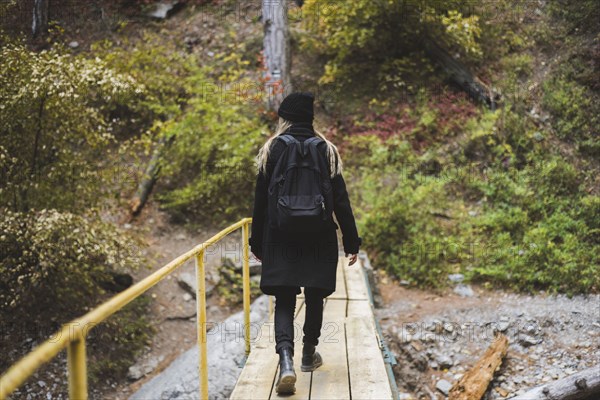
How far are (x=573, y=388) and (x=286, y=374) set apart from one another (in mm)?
2906

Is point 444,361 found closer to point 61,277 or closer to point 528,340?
point 528,340

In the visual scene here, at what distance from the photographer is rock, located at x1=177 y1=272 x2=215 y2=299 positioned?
795 cm

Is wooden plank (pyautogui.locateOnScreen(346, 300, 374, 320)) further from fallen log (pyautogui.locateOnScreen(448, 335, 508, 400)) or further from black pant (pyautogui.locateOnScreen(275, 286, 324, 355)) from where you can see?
Result: black pant (pyautogui.locateOnScreen(275, 286, 324, 355))

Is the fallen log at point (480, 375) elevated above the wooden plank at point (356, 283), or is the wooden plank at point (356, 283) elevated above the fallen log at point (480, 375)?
the wooden plank at point (356, 283)

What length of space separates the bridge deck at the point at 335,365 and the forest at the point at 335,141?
5.56 ft

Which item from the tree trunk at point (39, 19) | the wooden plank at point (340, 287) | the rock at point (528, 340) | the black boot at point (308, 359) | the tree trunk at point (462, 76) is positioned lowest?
the rock at point (528, 340)

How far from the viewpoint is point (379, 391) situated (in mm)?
3291

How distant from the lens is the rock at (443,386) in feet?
16.6

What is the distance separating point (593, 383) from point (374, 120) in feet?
25.4

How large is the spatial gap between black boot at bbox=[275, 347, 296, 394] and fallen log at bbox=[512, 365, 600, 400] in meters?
2.50

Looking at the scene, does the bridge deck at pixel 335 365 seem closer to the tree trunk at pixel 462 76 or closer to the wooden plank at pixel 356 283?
the wooden plank at pixel 356 283

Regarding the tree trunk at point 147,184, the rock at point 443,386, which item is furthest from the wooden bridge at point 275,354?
the tree trunk at point 147,184

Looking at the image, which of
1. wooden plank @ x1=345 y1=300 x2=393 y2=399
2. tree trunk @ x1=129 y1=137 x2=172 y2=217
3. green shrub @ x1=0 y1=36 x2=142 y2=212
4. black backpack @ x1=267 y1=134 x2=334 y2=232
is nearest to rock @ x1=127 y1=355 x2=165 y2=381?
green shrub @ x1=0 y1=36 x2=142 y2=212

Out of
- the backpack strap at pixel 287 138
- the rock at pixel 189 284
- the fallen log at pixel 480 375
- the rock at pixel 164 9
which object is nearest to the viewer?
the backpack strap at pixel 287 138
